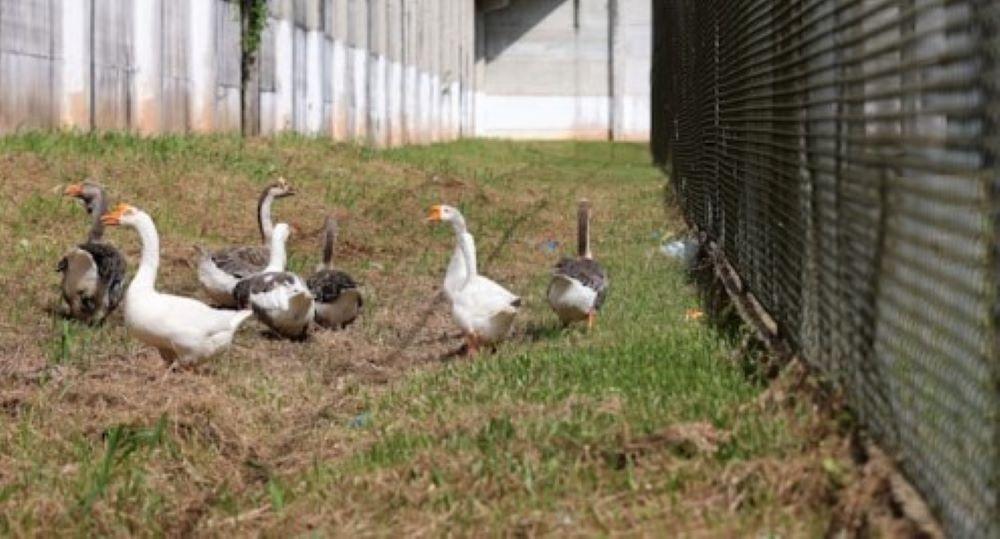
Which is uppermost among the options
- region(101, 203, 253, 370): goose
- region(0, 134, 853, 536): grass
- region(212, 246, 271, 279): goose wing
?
region(212, 246, 271, 279): goose wing

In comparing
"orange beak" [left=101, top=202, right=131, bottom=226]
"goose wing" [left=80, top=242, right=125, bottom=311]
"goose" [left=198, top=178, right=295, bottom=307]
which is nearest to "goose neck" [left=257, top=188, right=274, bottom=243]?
"goose" [left=198, top=178, right=295, bottom=307]

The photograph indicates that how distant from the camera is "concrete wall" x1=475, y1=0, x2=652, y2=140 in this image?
5297cm

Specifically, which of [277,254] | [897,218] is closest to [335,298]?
[277,254]

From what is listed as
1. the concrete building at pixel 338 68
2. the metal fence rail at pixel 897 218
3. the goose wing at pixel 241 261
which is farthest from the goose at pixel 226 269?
the concrete building at pixel 338 68

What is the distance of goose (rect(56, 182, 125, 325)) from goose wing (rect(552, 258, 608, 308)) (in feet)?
8.40

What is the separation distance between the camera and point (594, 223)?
18.8 metres

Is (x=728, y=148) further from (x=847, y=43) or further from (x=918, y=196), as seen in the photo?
(x=918, y=196)

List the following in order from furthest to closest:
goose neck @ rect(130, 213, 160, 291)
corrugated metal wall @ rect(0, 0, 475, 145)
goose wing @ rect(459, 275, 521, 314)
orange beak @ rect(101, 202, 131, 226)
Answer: corrugated metal wall @ rect(0, 0, 475, 145) → goose wing @ rect(459, 275, 521, 314) → orange beak @ rect(101, 202, 131, 226) → goose neck @ rect(130, 213, 160, 291)

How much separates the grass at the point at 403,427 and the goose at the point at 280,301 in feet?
0.48

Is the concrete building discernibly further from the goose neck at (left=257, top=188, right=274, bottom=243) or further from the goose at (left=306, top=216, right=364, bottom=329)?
the goose at (left=306, top=216, right=364, bottom=329)

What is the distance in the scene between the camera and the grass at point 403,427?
4906mm

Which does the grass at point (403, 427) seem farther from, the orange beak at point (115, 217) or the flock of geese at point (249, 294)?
the orange beak at point (115, 217)

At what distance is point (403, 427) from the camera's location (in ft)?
20.5

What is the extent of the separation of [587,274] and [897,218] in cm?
545
